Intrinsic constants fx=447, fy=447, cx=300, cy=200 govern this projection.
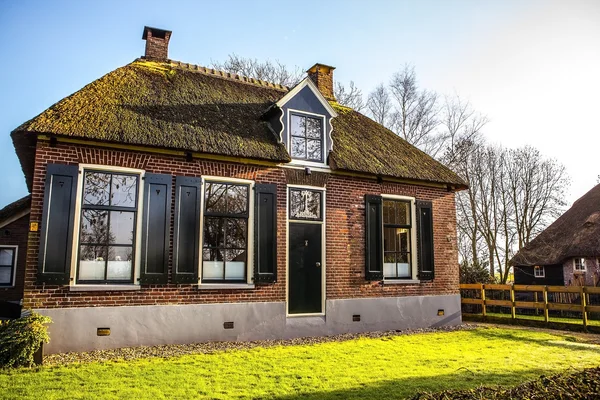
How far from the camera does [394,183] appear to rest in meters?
11.6

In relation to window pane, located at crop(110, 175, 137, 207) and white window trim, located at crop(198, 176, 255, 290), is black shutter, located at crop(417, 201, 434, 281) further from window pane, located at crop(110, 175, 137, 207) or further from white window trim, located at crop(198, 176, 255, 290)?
window pane, located at crop(110, 175, 137, 207)

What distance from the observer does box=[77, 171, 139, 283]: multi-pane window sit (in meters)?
8.11

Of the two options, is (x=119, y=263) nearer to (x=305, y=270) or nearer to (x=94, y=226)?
(x=94, y=226)

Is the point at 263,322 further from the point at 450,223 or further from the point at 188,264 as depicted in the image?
the point at 450,223

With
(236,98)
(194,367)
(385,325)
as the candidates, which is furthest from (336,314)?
(236,98)

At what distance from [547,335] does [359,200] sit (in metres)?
5.33

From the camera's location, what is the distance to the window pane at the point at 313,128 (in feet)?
35.3

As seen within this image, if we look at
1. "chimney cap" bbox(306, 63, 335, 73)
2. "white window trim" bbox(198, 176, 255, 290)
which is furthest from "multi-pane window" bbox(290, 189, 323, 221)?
"chimney cap" bbox(306, 63, 335, 73)

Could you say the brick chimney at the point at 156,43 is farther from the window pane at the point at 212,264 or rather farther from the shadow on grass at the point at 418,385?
the shadow on grass at the point at 418,385

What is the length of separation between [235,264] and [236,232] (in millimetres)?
665

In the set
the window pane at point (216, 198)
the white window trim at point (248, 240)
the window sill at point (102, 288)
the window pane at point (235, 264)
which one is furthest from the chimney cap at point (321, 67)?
the window sill at point (102, 288)

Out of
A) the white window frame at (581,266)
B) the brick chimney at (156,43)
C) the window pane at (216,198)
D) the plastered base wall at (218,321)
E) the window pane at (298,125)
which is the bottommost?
the plastered base wall at (218,321)

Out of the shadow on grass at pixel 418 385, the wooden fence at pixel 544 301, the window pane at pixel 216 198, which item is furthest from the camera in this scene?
the wooden fence at pixel 544 301

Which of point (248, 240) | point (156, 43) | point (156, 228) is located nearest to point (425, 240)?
point (248, 240)
